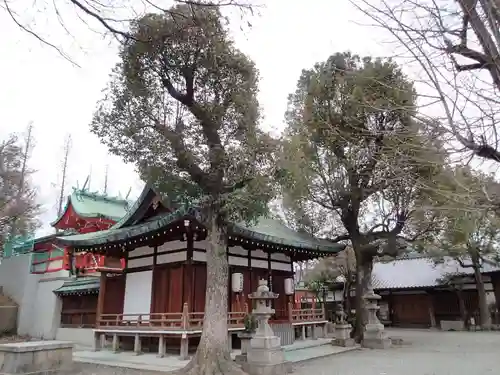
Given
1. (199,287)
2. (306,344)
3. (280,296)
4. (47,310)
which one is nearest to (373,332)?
(306,344)

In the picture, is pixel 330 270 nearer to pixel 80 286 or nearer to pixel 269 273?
pixel 269 273

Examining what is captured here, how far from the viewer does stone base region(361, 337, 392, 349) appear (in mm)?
14742

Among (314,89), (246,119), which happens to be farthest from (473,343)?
(246,119)

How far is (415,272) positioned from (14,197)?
2631 cm

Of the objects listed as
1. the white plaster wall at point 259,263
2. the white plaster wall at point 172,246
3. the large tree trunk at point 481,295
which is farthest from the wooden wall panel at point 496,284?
the white plaster wall at point 172,246

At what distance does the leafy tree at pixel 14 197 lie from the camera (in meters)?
20.4

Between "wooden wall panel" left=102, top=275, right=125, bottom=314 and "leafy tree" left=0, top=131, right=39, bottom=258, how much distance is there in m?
8.84

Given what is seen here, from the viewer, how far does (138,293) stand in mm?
13844

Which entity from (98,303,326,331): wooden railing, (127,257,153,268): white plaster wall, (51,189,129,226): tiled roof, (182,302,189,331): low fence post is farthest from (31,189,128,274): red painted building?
(182,302,189,331): low fence post

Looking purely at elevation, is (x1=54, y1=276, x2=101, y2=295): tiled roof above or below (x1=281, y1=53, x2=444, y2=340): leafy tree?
below

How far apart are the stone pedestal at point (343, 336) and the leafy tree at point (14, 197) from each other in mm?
16370

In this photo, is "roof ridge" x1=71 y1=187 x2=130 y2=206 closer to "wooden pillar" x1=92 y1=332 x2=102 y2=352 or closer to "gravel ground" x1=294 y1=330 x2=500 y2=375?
"wooden pillar" x1=92 y1=332 x2=102 y2=352

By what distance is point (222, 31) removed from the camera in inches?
373

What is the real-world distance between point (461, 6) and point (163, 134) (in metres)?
7.29
